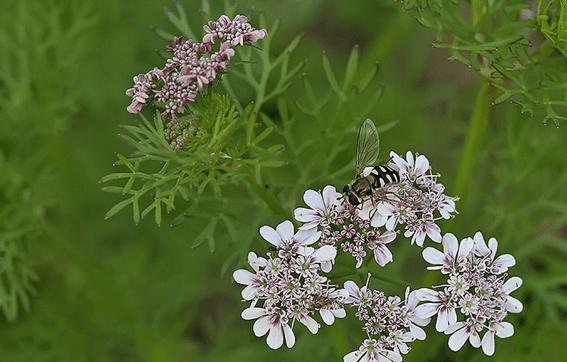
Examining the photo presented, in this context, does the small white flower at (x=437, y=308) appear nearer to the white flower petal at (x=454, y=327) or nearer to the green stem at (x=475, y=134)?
the white flower petal at (x=454, y=327)

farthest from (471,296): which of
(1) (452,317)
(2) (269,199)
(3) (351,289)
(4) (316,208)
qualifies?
(2) (269,199)

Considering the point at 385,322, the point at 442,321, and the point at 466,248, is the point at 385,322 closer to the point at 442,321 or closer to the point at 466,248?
the point at 442,321

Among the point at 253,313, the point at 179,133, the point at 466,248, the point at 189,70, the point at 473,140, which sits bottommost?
the point at 466,248

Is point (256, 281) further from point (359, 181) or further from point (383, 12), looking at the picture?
point (383, 12)

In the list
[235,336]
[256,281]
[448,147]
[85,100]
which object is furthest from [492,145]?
[85,100]

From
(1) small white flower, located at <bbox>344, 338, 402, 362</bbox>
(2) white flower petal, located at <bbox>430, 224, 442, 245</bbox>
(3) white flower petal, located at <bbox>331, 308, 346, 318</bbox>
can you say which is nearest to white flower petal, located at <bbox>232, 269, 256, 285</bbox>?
(3) white flower petal, located at <bbox>331, 308, 346, 318</bbox>
